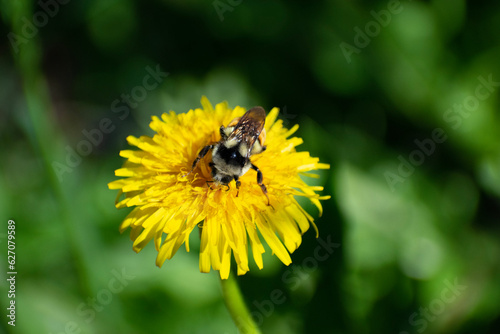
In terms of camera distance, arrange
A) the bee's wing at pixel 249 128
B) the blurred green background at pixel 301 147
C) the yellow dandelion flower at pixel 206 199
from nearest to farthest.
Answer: the yellow dandelion flower at pixel 206 199 → the bee's wing at pixel 249 128 → the blurred green background at pixel 301 147

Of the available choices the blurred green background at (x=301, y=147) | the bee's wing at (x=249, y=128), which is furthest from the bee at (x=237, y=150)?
the blurred green background at (x=301, y=147)

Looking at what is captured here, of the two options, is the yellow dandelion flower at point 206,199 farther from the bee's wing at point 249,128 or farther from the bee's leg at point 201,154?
the bee's wing at point 249,128

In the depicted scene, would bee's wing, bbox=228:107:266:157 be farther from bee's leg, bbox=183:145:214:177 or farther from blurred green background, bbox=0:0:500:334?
blurred green background, bbox=0:0:500:334

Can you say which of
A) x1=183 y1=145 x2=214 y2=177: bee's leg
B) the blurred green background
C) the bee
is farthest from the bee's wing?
the blurred green background

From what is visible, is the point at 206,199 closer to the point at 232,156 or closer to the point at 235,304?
the point at 232,156

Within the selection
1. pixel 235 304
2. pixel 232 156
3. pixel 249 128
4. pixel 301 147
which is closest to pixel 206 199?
pixel 232 156

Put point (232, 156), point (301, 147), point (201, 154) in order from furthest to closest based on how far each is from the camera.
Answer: point (301, 147)
point (201, 154)
point (232, 156)
